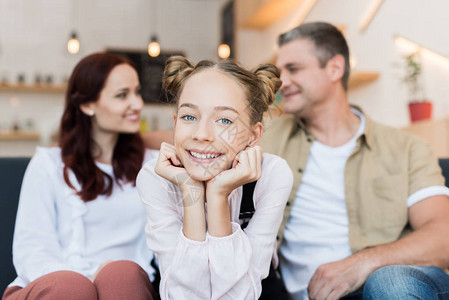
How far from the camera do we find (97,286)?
47.3 inches

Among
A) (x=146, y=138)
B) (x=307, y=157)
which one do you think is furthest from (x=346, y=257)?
(x=146, y=138)

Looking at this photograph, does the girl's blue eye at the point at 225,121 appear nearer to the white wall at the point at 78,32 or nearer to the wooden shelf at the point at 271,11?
the wooden shelf at the point at 271,11

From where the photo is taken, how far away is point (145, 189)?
117cm

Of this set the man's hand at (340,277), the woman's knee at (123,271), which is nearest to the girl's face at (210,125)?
the woman's knee at (123,271)

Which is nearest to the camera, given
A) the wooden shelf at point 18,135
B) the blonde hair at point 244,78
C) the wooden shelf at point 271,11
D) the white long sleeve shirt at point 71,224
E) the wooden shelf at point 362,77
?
the blonde hair at point 244,78

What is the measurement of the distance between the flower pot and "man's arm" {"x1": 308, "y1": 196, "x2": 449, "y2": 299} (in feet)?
3.64

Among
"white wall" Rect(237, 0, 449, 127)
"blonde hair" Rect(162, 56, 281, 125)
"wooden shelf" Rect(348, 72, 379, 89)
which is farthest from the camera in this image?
"wooden shelf" Rect(348, 72, 379, 89)

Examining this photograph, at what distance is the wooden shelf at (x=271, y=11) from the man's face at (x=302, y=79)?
7.05 feet

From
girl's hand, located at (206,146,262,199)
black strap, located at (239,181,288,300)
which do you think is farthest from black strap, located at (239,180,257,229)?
girl's hand, located at (206,146,262,199)

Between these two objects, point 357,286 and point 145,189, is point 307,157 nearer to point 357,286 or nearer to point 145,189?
point 357,286

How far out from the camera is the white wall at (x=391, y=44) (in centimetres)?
242

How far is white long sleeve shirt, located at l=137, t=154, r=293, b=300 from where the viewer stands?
1048 millimetres

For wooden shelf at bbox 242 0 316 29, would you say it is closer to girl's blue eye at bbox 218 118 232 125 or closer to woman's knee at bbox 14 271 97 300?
girl's blue eye at bbox 218 118 232 125

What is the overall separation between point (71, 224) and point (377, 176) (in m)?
1.08
